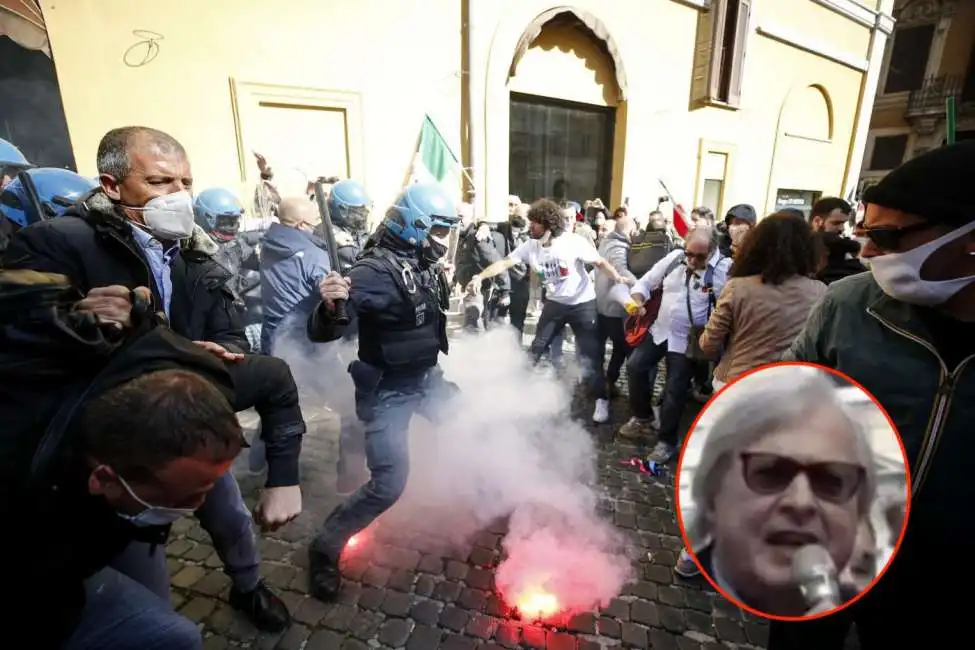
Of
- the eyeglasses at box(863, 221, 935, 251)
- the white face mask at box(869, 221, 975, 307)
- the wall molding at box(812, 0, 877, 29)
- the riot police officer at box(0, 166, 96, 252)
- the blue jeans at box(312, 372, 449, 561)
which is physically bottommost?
the blue jeans at box(312, 372, 449, 561)

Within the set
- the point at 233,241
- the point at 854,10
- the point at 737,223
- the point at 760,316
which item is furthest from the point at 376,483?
the point at 854,10

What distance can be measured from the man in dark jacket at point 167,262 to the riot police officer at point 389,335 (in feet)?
1.35

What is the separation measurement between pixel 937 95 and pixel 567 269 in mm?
29419

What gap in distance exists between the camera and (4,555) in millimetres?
1194

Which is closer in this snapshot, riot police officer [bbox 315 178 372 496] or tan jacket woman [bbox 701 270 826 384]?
tan jacket woman [bbox 701 270 826 384]

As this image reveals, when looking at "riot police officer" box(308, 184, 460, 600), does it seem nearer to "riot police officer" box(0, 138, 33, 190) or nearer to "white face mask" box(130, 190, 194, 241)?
"white face mask" box(130, 190, 194, 241)

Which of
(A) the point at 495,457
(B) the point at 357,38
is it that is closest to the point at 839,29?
(B) the point at 357,38

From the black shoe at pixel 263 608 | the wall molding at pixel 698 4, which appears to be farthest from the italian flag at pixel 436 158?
the wall molding at pixel 698 4

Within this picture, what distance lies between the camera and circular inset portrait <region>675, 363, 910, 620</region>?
126 cm

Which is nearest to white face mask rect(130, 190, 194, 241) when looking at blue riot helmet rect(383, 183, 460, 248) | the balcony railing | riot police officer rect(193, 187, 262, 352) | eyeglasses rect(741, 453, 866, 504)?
blue riot helmet rect(383, 183, 460, 248)

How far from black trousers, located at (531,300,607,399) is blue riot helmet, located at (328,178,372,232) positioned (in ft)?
7.22

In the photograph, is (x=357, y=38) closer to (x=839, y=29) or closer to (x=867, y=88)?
(x=839, y=29)

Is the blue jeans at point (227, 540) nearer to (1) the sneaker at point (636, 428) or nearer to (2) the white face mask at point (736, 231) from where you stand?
(1) the sneaker at point (636, 428)

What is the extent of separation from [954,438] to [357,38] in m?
8.53
